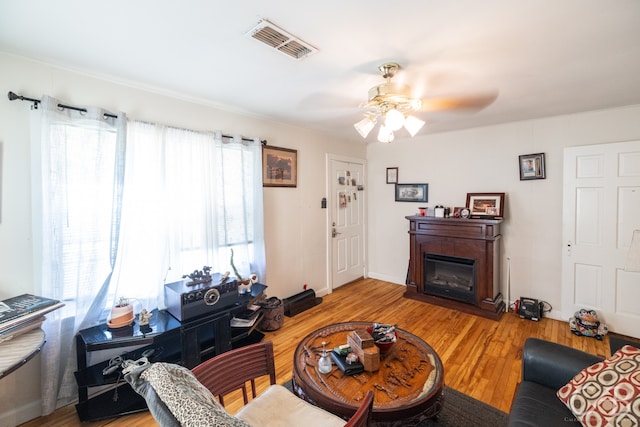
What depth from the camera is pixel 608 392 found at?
1.20 metres

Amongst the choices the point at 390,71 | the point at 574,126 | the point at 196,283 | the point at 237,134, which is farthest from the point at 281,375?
the point at 574,126

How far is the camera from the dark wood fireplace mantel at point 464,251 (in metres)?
3.30

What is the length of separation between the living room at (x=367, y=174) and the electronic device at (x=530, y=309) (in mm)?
165

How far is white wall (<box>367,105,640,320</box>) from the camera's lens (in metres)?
3.01

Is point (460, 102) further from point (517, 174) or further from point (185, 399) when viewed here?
point (185, 399)

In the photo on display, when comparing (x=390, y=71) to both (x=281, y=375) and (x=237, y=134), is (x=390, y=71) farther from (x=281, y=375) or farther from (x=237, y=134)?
(x=281, y=375)

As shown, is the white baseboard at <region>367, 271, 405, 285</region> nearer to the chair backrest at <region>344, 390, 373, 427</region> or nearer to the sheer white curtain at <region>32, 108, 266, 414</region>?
the sheer white curtain at <region>32, 108, 266, 414</region>

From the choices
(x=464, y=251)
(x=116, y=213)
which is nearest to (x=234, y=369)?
(x=116, y=213)

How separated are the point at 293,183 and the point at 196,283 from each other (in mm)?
1702

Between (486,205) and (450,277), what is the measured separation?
3.51 ft

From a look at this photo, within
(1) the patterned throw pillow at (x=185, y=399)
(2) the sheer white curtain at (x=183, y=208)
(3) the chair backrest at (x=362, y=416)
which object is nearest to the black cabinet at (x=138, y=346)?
(2) the sheer white curtain at (x=183, y=208)

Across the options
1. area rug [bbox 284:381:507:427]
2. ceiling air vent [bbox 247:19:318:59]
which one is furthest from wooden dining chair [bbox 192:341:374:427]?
ceiling air vent [bbox 247:19:318:59]

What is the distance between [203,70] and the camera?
1965mm

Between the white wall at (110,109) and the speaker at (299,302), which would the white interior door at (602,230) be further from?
the white wall at (110,109)
